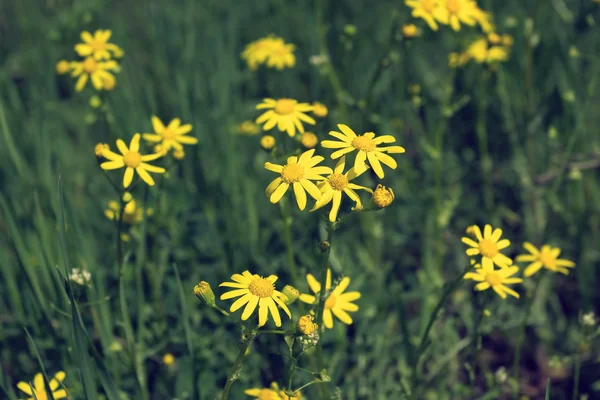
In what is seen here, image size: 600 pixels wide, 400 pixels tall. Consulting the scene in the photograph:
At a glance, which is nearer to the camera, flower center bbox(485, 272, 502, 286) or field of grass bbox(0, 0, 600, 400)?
flower center bbox(485, 272, 502, 286)

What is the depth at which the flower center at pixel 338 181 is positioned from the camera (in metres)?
2.23

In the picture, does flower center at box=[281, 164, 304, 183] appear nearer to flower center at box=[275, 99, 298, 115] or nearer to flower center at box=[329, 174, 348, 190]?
flower center at box=[329, 174, 348, 190]

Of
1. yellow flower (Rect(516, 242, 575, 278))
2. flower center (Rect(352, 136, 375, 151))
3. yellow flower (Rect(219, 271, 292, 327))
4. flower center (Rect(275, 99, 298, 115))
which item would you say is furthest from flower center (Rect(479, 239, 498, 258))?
flower center (Rect(275, 99, 298, 115))

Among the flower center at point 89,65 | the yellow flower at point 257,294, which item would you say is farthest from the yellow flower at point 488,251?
the flower center at point 89,65

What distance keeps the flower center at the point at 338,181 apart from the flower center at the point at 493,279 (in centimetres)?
87

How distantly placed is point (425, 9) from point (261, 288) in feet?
6.57

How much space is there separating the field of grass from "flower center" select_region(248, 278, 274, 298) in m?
0.49

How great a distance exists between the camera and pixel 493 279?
2613 millimetres

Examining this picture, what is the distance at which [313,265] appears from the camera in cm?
346

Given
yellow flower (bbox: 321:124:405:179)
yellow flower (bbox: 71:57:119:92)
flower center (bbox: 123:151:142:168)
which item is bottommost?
flower center (bbox: 123:151:142:168)

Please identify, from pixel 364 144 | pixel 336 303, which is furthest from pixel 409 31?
pixel 336 303

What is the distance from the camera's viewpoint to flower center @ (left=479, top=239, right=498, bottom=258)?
8.08 feet

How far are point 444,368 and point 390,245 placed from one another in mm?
1051

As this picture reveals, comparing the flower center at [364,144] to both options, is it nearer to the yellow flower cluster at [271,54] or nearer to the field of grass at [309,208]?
the field of grass at [309,208]
